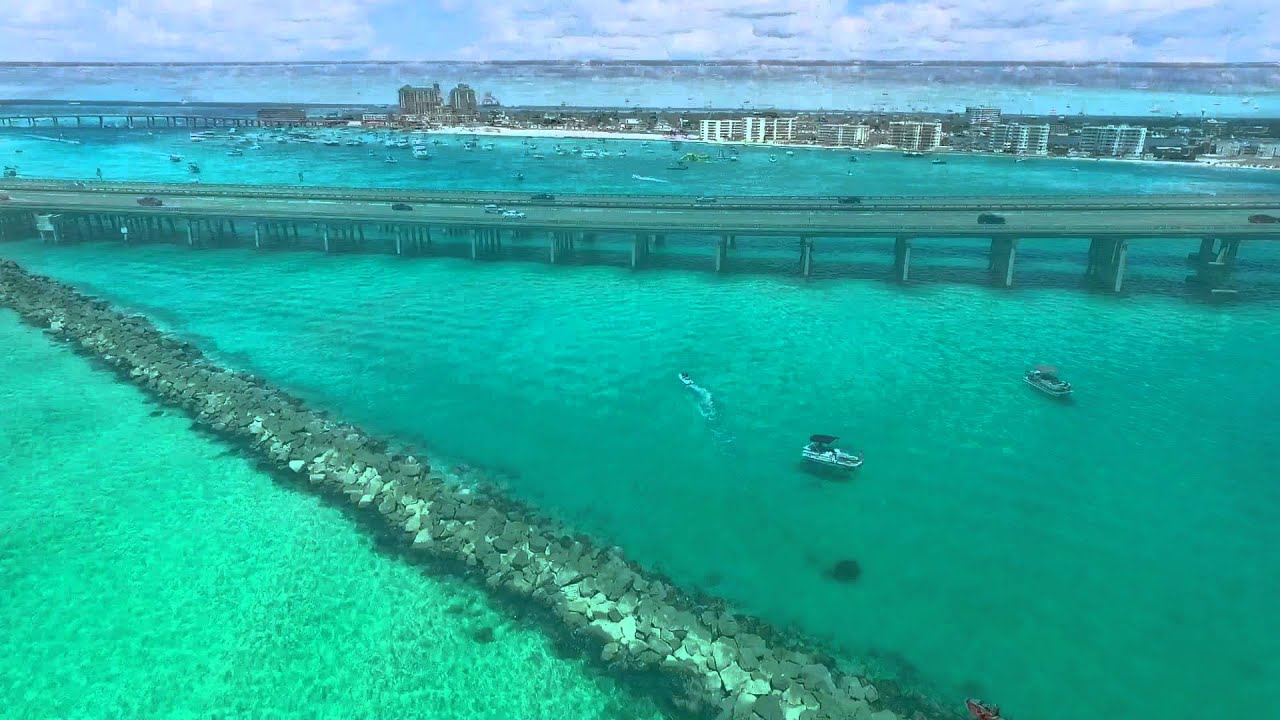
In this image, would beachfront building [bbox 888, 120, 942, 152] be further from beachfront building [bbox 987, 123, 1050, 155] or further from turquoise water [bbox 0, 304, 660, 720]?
turquoise water [bbox 0, 304, 660, 720]

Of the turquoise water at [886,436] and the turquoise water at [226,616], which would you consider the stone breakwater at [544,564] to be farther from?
the turquoise water at [886,436]

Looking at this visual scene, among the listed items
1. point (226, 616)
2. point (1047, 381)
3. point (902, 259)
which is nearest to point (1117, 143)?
point (902, 259)

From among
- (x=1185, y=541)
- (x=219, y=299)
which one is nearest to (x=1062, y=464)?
(x=1185, y=541)

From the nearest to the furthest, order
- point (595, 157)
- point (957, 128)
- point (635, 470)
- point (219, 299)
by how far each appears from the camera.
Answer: point (635, 470), point (219, 299), point (595, 157), point (957, 128)

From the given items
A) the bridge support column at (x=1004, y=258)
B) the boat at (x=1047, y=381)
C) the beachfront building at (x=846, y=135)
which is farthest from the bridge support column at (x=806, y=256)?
the beachfront building at (x=846, y=135)

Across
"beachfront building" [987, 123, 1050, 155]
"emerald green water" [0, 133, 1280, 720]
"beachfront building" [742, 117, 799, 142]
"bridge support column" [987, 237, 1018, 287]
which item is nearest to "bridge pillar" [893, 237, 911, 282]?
"emerald green water" [0, 133, 1280, 720]

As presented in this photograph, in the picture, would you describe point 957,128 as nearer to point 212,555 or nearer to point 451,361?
point 451,361

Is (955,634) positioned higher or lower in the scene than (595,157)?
lower
